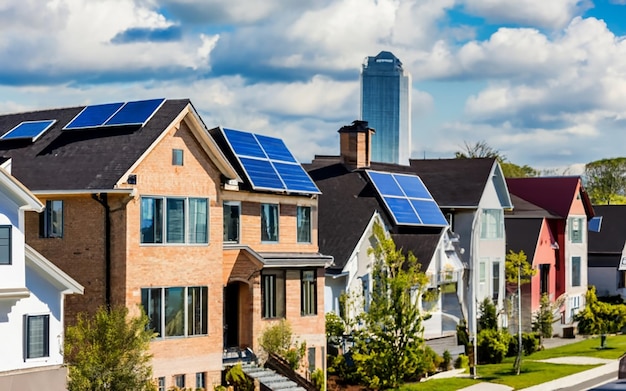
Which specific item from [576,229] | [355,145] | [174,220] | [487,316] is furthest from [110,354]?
[576,229]

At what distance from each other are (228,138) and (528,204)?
118ft

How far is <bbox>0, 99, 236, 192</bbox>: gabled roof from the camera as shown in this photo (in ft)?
111

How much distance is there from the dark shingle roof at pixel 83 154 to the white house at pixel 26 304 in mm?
3627

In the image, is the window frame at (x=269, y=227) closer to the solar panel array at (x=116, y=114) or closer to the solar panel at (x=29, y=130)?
the solar panel array at (x=116, y=114)

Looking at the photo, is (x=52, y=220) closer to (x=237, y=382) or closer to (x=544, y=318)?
(x=237, y=382)

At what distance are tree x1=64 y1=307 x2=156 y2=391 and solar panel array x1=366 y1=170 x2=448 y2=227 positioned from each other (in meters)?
21.6

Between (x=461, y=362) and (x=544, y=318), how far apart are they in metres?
15.6

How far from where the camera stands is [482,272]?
59.5 metres

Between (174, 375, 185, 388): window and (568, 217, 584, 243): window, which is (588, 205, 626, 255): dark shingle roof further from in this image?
(174, 375, 185, 388): window

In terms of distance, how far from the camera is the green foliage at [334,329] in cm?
4466

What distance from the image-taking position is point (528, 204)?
7200cm

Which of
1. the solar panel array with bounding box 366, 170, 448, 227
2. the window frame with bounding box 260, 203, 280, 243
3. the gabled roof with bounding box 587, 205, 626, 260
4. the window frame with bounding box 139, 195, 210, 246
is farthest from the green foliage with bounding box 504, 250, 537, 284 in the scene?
the window frame with bounding box 139, 195, 210, 246

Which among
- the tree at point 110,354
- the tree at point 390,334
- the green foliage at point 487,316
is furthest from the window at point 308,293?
the green foliage at point 487,316

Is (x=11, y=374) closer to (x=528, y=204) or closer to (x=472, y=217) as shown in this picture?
(x=472, y=217)
